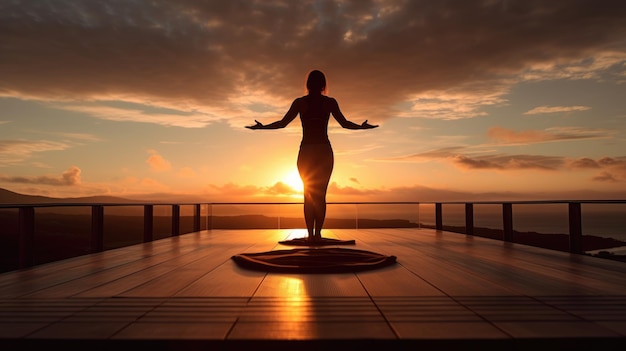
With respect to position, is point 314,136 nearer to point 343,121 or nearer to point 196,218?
point 343,121

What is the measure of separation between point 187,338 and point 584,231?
4.09 m

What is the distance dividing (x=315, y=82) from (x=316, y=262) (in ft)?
6.70

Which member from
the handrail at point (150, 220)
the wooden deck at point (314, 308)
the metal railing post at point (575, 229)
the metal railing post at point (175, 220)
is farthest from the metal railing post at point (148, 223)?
the metal railing post at point (575, 229)

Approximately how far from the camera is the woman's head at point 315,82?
15.1 feet

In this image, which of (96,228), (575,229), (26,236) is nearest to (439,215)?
(575,229)

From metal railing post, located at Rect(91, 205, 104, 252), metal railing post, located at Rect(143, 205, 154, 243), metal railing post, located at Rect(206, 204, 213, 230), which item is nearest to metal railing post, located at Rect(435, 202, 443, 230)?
metal railing post, located at Rect(206, 204, 213, 230)

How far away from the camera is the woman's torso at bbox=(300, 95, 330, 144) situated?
4.58m

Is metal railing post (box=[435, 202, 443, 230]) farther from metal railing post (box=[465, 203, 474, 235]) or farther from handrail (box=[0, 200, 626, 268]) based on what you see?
metal railing post (box=[465, 203, 474, 235])

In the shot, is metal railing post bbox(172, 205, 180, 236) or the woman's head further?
metal railing post bbox(172, 205, 180, 236)

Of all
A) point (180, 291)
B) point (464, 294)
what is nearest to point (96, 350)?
point (180, 291)

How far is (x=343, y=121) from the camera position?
15.5ft

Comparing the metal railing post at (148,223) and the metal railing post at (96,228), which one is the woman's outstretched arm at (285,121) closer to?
the metal railing post at (96,228)

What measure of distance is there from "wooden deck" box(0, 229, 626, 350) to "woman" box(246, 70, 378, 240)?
1.61 m

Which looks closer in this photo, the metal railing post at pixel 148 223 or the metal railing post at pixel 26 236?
the metal railing post at pixel 26 236
